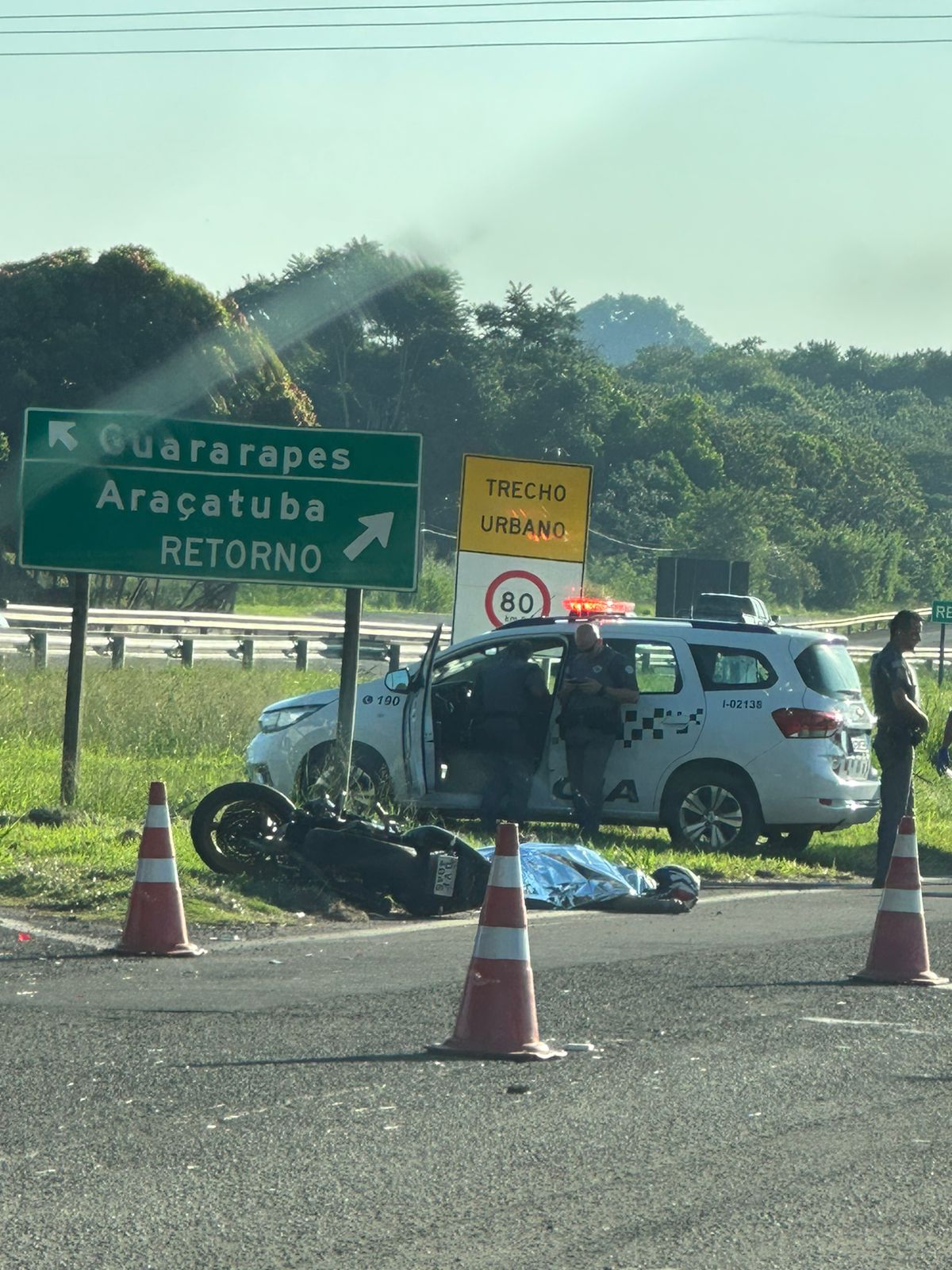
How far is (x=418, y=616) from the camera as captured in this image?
2247 inches

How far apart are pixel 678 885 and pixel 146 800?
4627 millimetres

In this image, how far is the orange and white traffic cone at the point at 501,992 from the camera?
671 centimetres

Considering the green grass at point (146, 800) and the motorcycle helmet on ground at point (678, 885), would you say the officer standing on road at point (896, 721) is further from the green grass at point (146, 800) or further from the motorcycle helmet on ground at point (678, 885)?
the motorcycle helmet on ground at point (678, 885)

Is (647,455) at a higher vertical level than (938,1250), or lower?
higher

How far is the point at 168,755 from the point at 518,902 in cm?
1190

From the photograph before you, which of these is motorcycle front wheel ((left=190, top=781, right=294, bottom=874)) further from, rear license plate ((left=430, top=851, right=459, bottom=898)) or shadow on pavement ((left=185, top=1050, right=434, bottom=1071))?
shadow on pavement ((left=185, top=1050, right=434, bottom=1071))

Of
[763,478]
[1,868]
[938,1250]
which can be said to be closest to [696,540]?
[763,478]

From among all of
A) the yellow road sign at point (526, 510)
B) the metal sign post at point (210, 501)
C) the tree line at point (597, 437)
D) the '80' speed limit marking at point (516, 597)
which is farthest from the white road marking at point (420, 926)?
the tree line at point (597, 437)

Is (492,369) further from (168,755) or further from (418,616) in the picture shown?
(168,755)

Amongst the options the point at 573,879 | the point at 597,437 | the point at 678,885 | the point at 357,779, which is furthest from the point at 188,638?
the point at 597,437

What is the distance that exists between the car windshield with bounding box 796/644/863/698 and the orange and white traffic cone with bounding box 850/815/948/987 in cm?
494

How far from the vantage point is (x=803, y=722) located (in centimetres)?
1334

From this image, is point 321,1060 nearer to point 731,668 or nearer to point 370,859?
point 370,859

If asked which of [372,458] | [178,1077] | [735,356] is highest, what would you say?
[735,356]
